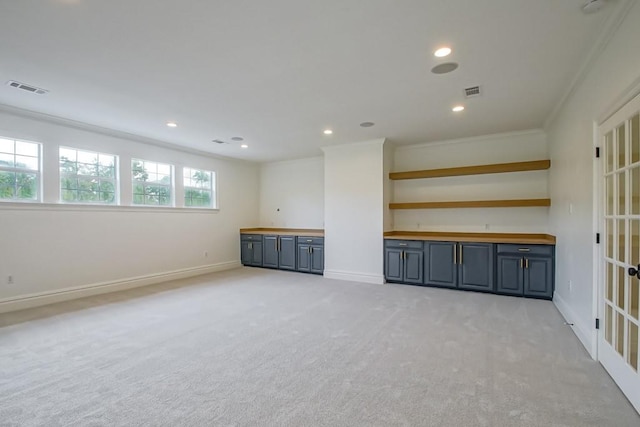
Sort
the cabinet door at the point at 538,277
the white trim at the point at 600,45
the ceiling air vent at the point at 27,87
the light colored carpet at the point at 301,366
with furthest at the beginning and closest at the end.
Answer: the cabinet door at the point at 538,277 < the ceiling air vent at the point at 27,87 < the white trim at the point at 600,45 < the light colored carpet at the point at 301,366

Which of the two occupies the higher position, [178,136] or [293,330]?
[178,136]

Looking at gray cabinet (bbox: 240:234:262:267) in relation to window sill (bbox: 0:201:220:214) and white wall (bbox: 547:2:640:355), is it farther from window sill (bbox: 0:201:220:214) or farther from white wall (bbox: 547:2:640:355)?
white wall (bbox: 547:2:640:355)

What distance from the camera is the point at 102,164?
16.4ft

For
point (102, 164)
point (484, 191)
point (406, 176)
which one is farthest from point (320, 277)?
Result: point (102, 164)

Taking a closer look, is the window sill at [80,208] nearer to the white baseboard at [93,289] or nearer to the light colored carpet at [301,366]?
the white baseboard at [93,289]

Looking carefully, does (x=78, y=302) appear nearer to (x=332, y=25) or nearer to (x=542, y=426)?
(x=332, y=25)

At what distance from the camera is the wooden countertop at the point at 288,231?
21.0 ft

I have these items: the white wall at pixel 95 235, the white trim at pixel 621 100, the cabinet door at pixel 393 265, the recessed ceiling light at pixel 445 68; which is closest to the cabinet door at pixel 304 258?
the cabinet door at pixel 393 265

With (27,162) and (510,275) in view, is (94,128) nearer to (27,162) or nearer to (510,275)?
(27,162)

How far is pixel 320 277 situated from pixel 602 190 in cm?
446

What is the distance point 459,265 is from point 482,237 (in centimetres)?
64

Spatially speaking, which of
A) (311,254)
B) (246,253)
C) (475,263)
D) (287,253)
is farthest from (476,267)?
(246,253)

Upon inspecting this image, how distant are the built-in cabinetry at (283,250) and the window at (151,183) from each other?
1998mm

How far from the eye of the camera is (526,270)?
4469 millimetres
